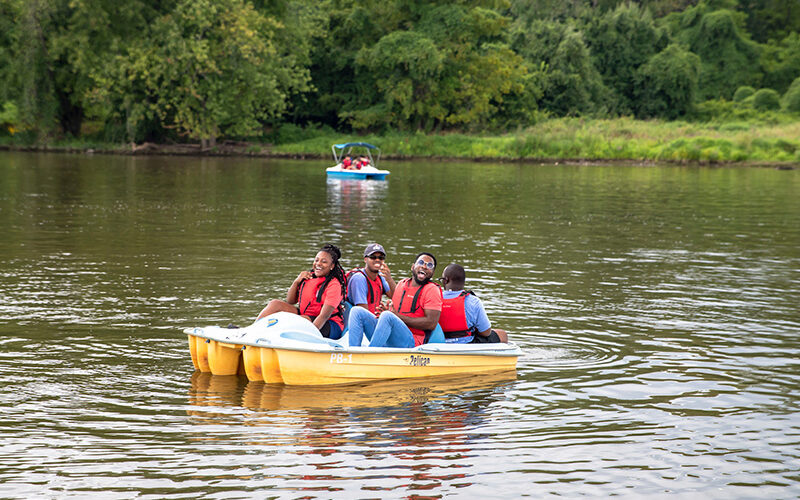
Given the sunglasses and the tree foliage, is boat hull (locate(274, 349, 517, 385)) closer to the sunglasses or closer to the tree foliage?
the sunglasses

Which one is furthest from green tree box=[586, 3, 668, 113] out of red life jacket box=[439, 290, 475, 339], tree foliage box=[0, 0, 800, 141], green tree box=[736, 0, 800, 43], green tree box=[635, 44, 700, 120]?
red life jacket box=[439, 290, 475, 339]

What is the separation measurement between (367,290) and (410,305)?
57cm

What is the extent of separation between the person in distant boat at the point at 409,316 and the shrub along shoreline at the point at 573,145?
49.7 m

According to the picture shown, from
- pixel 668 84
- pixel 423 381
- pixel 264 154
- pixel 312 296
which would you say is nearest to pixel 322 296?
pixel 312 296

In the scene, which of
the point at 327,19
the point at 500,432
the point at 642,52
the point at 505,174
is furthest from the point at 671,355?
the point at 642,52

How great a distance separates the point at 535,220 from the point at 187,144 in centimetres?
4081

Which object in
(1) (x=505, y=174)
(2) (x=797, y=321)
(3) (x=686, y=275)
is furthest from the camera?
(1) (x=505, y=174)

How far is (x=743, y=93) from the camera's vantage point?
257ft

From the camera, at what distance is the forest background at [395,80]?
58062 millimetres

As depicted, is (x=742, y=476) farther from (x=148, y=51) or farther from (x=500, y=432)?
(x=148, y=51)

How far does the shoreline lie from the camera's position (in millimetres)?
57781

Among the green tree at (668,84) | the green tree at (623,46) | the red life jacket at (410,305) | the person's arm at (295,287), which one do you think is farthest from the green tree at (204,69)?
the red life jacket at (410,305)

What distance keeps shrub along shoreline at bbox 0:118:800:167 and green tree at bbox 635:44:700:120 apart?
8.82 m

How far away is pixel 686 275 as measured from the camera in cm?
1841
